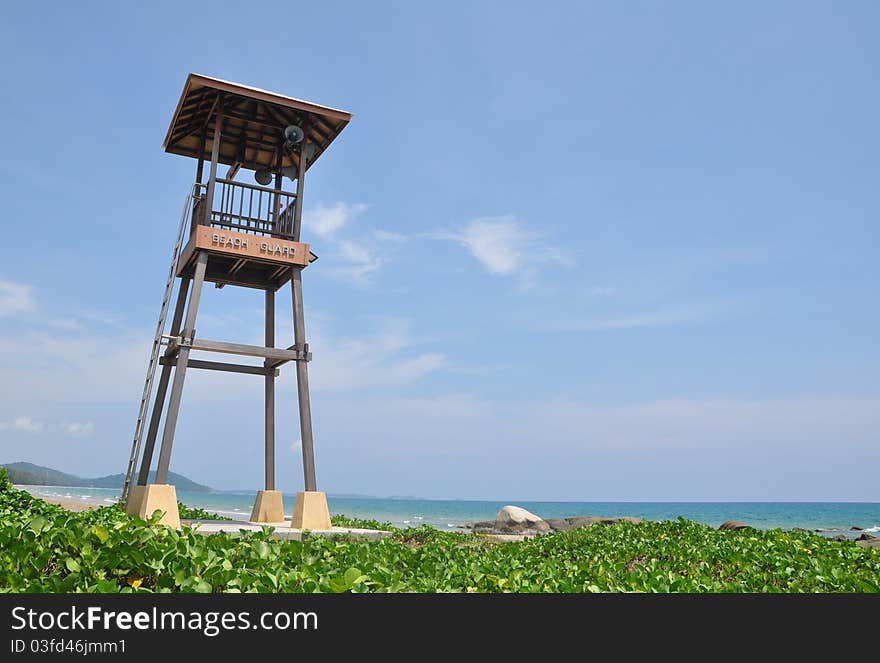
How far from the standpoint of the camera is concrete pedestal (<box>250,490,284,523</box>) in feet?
48.4

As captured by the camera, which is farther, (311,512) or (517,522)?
(517,522)

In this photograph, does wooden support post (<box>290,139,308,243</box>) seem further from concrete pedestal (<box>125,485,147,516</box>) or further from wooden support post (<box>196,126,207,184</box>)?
concrete pedestal (<box>125,485,147,516</box>)

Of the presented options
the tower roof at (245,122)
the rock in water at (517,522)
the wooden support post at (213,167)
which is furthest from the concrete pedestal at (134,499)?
the rock in water at (517,522)

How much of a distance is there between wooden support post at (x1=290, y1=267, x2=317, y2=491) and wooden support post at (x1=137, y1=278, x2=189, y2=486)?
2.61 metres

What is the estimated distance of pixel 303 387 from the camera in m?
13.8

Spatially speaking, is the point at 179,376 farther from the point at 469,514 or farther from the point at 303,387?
the point at 469,514

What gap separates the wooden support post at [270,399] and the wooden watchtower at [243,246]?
0.02 meters

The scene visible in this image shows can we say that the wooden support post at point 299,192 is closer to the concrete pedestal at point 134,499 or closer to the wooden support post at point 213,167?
the wooden support post at point 213,167

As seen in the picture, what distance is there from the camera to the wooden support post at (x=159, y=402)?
46.6ft

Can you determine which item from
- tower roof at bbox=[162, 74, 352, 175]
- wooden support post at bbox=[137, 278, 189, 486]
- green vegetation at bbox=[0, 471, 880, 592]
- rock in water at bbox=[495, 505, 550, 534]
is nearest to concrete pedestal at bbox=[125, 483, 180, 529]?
wooden support post at bbox=[137, 278, 189, 486]

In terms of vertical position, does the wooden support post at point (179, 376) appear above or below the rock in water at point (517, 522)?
above

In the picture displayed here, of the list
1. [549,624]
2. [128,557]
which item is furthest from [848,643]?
[128,557]

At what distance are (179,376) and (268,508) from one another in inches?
150

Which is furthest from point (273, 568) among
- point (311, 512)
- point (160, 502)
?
point (311, 512)
